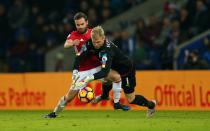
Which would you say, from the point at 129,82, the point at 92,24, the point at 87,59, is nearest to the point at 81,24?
the point at 87,59

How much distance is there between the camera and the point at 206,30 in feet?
69.2

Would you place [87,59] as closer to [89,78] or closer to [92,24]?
[89,78]

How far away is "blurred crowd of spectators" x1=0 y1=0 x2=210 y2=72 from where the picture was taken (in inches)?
831

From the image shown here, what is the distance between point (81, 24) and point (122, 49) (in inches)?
312

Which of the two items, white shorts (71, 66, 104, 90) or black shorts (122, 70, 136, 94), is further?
black shorts (122, 70, 136, 94)

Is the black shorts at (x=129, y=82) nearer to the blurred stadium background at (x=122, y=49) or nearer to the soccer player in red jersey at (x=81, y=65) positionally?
the soccer player in red jersey at (x=81, y=65)

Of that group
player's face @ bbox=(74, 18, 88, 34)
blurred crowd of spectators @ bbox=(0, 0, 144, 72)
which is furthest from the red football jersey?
blurred crowd of spectators @ bbox=(0, 0, 144, 72)

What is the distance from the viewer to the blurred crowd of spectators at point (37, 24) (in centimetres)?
2417

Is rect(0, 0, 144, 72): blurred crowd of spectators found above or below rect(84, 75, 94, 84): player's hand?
above

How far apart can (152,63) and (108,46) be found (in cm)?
804

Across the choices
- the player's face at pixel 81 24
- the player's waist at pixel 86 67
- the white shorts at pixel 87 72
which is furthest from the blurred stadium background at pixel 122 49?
the player's face at pixel 81 24

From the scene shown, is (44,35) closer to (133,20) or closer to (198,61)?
(133,20)

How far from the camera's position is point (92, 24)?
23859 mm

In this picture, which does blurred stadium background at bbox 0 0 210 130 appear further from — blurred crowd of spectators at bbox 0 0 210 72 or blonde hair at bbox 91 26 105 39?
blonde hair at bbox 91 26 105 39
